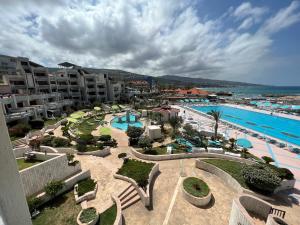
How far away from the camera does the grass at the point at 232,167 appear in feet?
49.9

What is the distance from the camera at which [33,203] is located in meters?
11.2

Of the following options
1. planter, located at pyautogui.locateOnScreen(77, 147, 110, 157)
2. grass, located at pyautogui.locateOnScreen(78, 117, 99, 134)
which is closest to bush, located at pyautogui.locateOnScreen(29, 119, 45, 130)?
grass, located at pyautogui.locateOnScreen(78, 117, 99, 134)

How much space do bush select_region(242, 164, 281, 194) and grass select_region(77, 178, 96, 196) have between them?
1411 centimetres

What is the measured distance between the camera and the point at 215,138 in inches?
1109

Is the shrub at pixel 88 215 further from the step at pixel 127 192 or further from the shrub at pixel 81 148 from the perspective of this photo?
the shrub at pixel 81 148

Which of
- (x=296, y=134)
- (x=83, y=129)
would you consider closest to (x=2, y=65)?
(x=83, y=129)

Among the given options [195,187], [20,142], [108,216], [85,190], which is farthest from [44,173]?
[195,187]

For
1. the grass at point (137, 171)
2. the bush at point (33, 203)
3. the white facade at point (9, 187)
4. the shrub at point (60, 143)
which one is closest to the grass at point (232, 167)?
the grass at point (137, 171)

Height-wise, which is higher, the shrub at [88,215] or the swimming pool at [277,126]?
the shrub at [88,215]

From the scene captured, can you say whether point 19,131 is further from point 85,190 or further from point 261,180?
point 261,180

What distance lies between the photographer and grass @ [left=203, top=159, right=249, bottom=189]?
49.9 feet

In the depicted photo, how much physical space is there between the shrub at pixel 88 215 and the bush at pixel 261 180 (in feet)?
44.0

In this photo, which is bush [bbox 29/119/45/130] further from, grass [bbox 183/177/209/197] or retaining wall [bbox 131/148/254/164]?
grass [bbox 183/177/209/197]

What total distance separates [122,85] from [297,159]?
63308 millimetres
